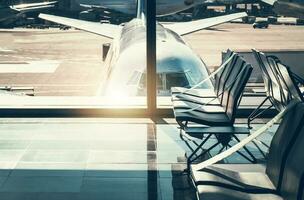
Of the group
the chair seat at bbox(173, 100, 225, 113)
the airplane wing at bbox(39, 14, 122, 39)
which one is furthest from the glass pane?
the chair seat at bbox(173, 100, 225, 113)

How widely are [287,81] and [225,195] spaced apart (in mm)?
1078

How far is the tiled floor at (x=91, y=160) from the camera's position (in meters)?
3.53

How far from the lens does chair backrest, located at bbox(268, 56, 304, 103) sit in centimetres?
325

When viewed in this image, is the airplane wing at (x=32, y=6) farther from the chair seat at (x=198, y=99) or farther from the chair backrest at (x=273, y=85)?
the chair backrest at (x=273, y=85)

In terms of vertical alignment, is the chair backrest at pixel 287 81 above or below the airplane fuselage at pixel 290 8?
below

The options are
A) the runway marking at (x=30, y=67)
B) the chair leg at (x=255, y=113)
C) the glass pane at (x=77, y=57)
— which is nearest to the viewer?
the chair leg at (x=255, y=113)

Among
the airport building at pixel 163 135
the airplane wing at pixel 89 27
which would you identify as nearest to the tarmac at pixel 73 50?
the airplane wing at pixel 89 27

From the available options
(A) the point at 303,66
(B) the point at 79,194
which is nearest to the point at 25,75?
(A) the point at 303,66

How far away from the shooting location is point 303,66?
10.8m

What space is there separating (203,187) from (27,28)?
35738mm

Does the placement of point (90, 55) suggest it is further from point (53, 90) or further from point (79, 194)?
point (79, 194)

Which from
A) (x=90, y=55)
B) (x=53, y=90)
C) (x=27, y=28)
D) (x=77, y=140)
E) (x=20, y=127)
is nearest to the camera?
(x=77, y=140)

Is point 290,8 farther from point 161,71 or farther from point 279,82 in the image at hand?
point 161,71

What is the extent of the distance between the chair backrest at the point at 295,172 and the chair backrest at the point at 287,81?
761 mm
